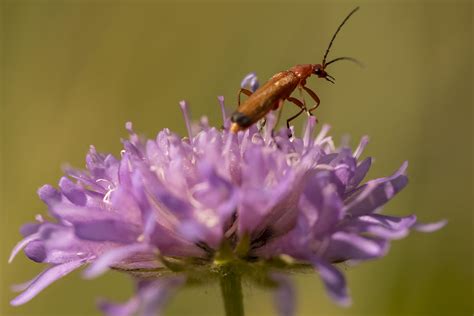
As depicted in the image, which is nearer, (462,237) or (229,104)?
(462,237)

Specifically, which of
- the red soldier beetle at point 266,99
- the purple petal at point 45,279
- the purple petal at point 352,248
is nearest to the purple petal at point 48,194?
the purple petal at point 45,279

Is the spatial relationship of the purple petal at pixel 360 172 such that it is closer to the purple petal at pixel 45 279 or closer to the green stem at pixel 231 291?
the green stem at pixel 231 291

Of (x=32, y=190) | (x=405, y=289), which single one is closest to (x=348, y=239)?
(x=405, y=289)

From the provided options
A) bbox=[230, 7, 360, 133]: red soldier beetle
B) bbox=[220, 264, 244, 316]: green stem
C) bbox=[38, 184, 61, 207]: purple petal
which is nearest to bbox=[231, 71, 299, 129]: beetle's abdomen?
bbox=[230, 7, 360, 133]: red soldier beetle

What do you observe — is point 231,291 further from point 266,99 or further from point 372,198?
point 266,99

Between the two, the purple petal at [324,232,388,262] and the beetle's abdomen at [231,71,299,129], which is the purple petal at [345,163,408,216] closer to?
the purple petal at [324,232,388,262]

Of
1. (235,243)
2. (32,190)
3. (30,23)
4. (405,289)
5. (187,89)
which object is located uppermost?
(30,23)

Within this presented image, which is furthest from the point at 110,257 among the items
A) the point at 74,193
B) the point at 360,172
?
the point at 360,172

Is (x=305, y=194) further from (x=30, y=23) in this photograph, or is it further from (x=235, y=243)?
(x=30, y=23)
